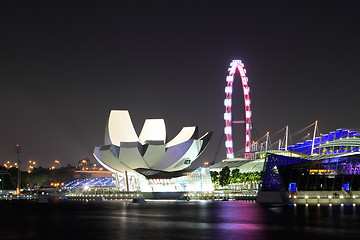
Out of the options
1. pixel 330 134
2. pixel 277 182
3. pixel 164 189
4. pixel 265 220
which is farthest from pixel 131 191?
pixel 265 220

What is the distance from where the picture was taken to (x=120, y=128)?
97688mm

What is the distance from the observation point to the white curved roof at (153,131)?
9925 cm

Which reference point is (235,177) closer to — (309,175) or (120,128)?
(120,128)

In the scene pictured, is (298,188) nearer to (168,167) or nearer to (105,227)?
(168,167)

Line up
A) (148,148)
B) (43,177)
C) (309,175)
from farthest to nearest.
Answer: (43,177) < (148,148) < (309,175)

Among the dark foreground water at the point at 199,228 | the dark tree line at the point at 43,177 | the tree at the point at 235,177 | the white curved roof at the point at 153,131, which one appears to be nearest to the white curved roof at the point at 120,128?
the white curved roof at the point at 153,131

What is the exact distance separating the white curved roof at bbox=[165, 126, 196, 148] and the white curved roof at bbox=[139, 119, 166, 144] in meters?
2.02

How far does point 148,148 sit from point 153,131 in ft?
26.6

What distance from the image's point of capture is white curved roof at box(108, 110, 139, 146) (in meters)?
97.0

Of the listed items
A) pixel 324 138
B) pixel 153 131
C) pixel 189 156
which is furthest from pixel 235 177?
pixel 324 138

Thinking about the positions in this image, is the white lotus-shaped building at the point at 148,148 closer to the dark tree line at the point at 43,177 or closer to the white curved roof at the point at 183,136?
the white curved roof at the point at 183,136

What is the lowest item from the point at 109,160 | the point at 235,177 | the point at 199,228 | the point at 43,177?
the point at 199,228

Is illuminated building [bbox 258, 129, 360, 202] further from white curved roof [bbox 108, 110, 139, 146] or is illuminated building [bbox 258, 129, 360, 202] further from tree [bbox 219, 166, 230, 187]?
tree [bbox 219, 166, 230, 187]

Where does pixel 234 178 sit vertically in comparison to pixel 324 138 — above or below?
below
